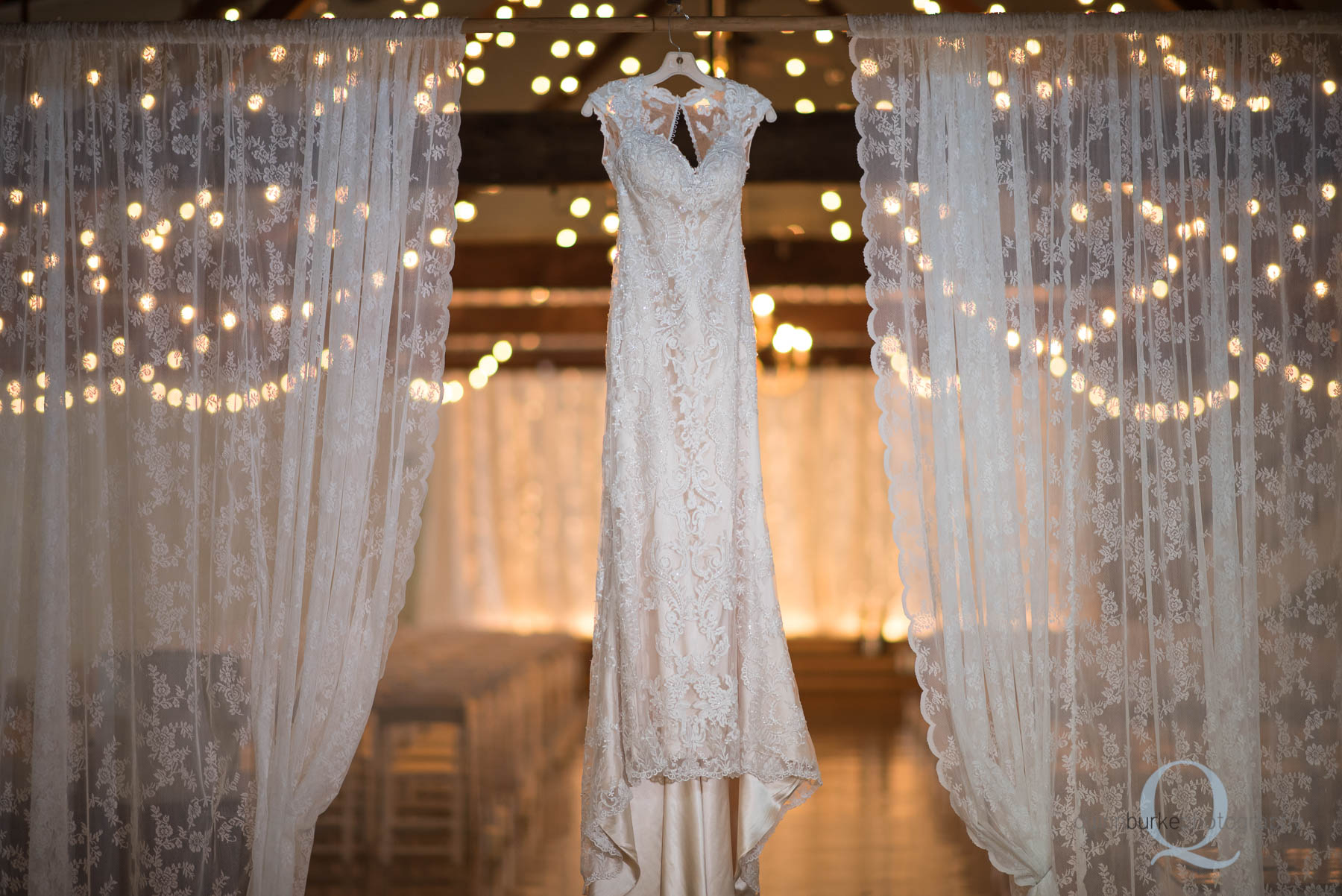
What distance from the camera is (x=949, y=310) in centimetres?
269

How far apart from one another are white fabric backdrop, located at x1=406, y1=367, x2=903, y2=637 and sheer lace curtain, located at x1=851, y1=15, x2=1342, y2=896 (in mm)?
6343

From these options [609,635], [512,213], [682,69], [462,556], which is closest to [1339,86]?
[682,69]

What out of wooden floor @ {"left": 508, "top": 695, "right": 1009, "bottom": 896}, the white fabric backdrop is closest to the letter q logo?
wooden floor @ {"left": 508, "top": 695, "right": 1009, "bottom": 896}

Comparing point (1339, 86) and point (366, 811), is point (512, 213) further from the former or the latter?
point (1339, 86)

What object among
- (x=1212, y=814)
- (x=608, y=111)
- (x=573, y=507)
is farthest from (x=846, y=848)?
(x=573, y=507)

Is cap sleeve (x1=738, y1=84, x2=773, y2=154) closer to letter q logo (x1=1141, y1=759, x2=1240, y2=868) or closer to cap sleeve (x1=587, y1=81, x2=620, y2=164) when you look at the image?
cap sleeve (x1=587, y1=81, x2=620, y2=164)

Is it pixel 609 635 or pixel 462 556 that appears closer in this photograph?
pixel 609 635

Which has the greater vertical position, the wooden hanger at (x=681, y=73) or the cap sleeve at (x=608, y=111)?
the wooden hanger at (x=681, y=73)

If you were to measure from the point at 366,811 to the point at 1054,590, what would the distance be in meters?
2.73

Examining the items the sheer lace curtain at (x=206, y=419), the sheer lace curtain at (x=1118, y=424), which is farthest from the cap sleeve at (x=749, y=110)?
the sheer lace curtain at (x=206, y=419)

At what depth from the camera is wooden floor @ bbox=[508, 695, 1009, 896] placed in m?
3.49

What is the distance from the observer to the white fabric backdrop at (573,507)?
9211mm

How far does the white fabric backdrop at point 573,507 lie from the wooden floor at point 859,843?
3139 mm

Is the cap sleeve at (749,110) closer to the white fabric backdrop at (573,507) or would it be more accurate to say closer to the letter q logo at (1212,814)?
the letter q logo at (1212,814)
